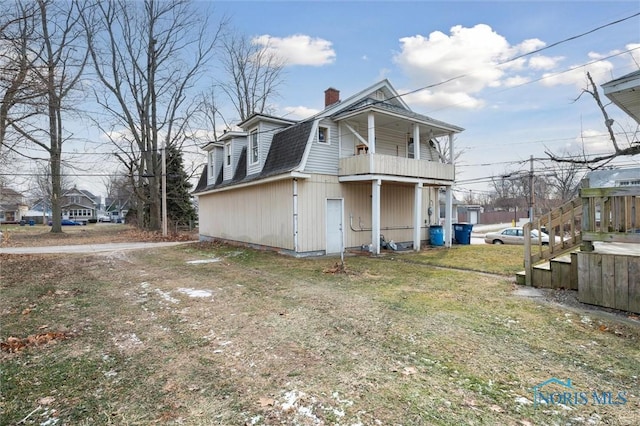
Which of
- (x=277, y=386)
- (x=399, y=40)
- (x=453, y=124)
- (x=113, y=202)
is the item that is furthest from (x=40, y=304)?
(x=113, y=202)

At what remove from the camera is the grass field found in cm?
255

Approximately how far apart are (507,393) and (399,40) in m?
10.8

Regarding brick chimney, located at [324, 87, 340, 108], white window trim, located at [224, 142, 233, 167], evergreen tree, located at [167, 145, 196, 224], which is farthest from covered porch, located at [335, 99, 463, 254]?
evergreen tree, located at [167, 145, 196, 224]

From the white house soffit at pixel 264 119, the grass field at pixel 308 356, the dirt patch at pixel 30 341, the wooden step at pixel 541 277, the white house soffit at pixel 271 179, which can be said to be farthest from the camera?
the white house soffit at pixel 264 119

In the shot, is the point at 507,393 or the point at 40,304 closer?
the point at 507,393

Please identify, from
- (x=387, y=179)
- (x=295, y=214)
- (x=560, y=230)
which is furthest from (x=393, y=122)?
(x=560, y=230)

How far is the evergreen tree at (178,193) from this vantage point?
29620 mm

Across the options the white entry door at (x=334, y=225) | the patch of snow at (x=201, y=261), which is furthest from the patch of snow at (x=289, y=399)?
the white entry door at (x=334, y=225)

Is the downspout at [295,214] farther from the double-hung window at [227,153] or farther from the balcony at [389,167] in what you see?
the double-hung window at [227,153]

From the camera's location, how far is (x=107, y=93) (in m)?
24.0

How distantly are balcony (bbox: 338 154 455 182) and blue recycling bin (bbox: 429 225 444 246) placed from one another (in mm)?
2375

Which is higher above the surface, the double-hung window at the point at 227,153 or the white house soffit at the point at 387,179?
the double-hung window at the point at 227,153

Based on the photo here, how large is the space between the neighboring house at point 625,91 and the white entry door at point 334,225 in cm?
845

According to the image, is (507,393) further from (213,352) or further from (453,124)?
(453,124)
